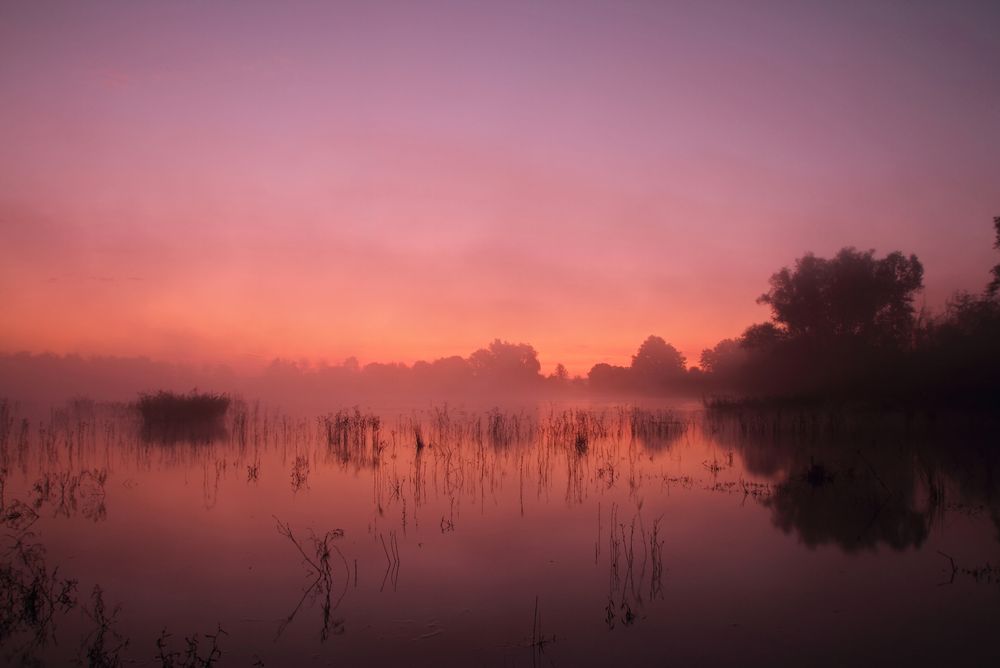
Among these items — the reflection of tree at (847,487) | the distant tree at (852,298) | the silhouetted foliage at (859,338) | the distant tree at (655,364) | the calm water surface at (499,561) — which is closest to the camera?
the calm water surface at (499,561)

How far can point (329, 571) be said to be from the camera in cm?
618

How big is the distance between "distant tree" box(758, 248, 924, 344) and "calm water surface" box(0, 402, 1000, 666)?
1065 inches

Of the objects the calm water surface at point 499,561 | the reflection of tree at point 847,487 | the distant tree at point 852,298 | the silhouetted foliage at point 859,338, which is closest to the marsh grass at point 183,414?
the calm water surface at point 499,561

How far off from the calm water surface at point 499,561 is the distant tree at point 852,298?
27.0m

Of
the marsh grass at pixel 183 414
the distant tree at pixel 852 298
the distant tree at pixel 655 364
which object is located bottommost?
the marsh grass at pixel 183 414

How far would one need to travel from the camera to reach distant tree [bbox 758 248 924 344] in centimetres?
3691

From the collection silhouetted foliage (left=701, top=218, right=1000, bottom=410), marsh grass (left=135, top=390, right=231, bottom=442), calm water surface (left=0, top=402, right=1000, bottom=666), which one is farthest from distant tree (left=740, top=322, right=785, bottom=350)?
marsh grass (left=135, top=390, right=231, bottom=442)

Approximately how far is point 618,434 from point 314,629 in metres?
14.9

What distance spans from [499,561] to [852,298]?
37641 millimetres

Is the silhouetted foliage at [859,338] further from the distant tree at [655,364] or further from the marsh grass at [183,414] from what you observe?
the marsh grass at [183,414]

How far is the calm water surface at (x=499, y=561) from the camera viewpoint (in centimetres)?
462

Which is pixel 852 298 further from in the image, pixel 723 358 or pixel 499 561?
pixel 499 561

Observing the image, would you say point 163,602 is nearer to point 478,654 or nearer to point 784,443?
point 478,654

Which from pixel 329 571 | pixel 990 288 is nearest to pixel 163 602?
pixel 329 571
